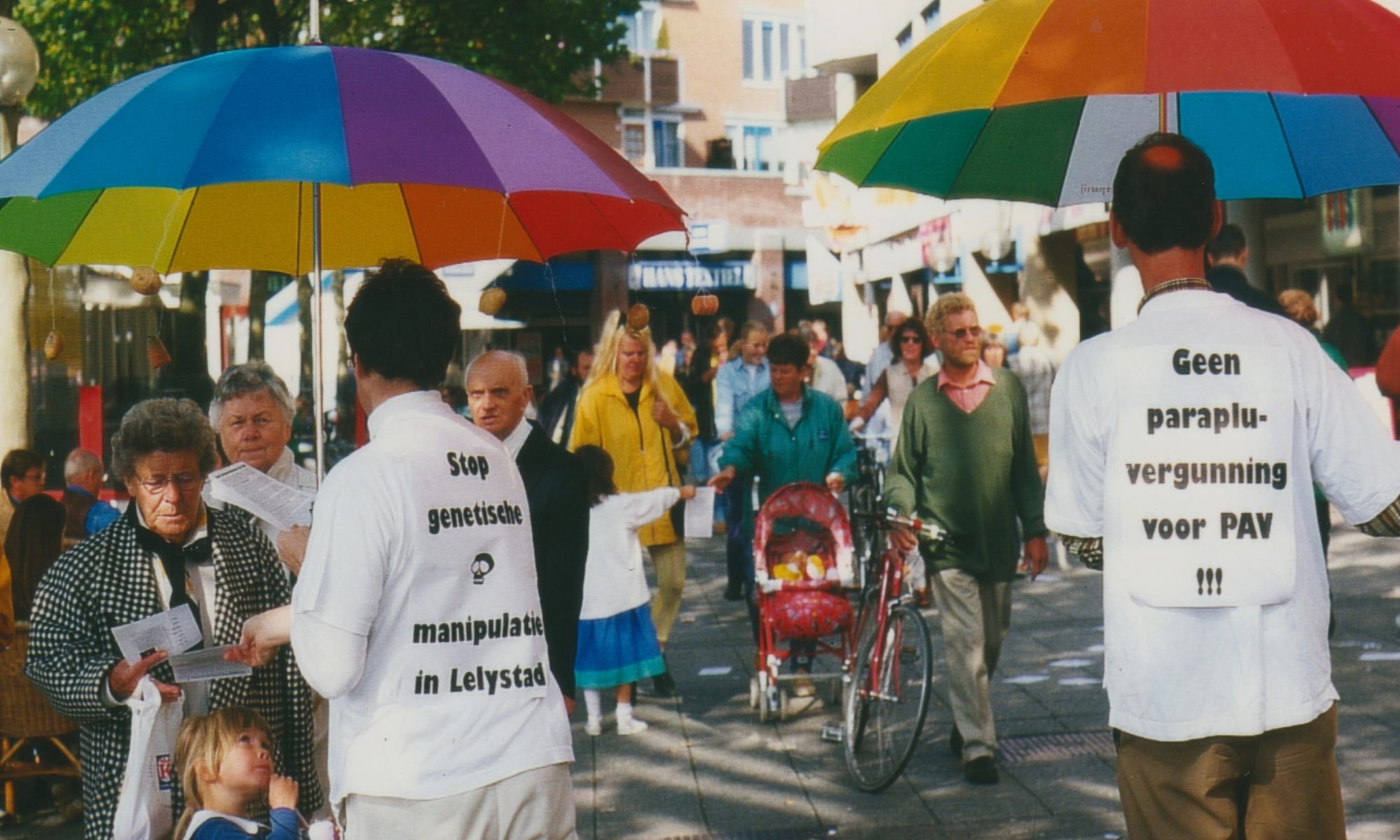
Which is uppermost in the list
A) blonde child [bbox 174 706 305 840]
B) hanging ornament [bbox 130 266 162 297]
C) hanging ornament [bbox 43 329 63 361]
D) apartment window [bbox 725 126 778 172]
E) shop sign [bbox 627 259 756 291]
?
apartment window [bbox 725 126 778 172]

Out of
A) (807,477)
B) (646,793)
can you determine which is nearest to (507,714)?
(646,793)

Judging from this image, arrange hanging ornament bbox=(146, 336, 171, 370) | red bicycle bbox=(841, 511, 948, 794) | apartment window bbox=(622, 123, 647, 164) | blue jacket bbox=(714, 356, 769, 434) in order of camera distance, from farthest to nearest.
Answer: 1. apartment window bbox=(622, 123, 647, 164)
2. blue jacket bbox=(714, 356, 769, 434)
3. red bicycle bbox=(841, 511, 948, 794)
4. hanging ornament bbox=(146, 336, 171, 370)

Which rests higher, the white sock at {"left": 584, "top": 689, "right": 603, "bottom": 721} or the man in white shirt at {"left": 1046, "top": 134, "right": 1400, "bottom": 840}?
the man in white shirt at {"left": 1046, "top": 134, "right": 1400, "bottom": 840}

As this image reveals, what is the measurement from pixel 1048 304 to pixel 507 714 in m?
19.8

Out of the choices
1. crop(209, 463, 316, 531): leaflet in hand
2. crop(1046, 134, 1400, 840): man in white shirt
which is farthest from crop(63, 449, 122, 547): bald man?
crop(1046, 134, 1400, 840): man in white shirt

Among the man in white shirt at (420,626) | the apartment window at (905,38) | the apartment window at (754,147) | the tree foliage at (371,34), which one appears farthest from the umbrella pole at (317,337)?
the apartment window at (754,147)

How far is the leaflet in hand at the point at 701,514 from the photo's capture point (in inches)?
334

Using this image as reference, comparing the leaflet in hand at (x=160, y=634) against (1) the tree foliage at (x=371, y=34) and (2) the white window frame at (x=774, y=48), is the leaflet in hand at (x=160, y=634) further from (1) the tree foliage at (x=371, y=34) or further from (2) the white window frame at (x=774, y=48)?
(2) the white window frame at (x=774, y=48)

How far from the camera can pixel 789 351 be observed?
9.01m

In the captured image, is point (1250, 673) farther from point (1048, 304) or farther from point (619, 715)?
point (1048, 304)

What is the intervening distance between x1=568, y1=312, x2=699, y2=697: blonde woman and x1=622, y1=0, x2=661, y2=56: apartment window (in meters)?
39.3

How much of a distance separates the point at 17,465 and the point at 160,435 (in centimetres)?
496

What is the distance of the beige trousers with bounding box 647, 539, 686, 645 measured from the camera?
918 centimetres

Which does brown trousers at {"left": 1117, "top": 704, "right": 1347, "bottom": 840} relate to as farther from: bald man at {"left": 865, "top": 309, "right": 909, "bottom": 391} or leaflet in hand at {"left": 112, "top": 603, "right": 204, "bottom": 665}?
bald man at {"left": 865, "top": 309, "right": 909, "bottom": 391}
